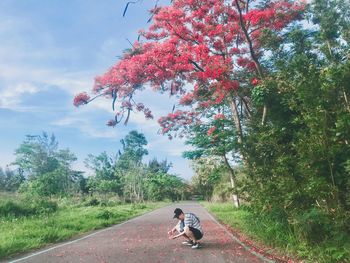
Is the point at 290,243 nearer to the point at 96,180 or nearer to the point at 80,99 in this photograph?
the point at 80,99

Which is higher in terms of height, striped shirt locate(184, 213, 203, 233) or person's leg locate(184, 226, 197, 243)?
striped shirt locate(184, 213, 203, 233)

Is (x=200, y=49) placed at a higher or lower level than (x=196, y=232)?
higher

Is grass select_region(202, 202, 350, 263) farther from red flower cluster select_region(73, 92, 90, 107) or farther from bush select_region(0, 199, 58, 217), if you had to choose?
bush select_region(0, 199, 58, 217)

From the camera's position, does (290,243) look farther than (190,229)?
No

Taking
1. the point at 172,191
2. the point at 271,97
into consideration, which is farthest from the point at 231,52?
the point at 172,191

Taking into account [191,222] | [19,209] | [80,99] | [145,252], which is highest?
[80,99]

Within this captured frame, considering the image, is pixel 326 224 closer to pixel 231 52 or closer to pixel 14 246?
pixel 14 246

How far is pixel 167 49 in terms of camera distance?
15281 mm

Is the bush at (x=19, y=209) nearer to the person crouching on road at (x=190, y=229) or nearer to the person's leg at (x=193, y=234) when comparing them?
the person crouching on road at (x=190, y=229)

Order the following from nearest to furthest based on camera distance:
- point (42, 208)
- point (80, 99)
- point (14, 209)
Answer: point (80, 99) → point (14, 209) → point (42, 208)

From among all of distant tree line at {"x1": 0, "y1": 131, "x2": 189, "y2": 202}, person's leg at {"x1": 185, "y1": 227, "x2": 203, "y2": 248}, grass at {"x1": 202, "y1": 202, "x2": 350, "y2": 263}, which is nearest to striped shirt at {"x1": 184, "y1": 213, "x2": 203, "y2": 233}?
person's leg at {"x1": 185, "y1": 227, "x2": 203, "y2": 248}

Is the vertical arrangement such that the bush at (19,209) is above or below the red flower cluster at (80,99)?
below


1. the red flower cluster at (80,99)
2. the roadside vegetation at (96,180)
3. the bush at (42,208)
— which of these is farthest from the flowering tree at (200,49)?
the roadside vegetation at (96,180)

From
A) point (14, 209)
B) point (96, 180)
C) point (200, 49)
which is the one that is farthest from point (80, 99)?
point (96, 180)
